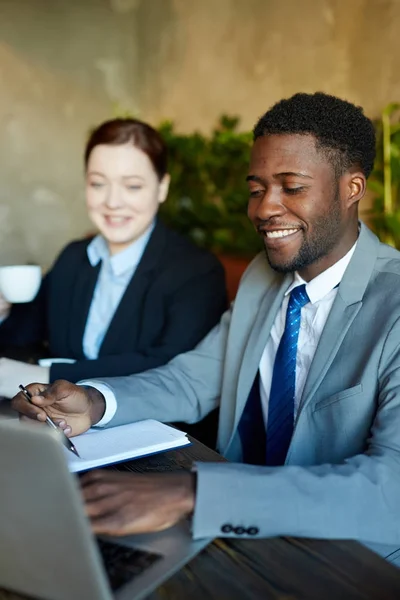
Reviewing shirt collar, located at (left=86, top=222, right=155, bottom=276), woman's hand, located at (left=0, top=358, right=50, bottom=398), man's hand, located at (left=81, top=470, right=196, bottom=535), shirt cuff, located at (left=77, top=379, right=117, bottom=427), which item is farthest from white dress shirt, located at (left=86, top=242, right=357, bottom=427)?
shirt collar, located at (left=86, top=222, right=155, bottom=276)

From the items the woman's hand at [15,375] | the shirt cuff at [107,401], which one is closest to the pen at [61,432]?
the shirt cuff at [107,401]

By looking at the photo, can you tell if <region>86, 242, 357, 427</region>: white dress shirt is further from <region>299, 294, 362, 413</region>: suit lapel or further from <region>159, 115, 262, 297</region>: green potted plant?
<region>159, 115, 262, 297</region>: green potted plant

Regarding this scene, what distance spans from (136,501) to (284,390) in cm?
56

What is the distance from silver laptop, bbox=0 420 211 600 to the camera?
591mm

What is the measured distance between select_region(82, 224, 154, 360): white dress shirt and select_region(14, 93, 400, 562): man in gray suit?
0.56 metres

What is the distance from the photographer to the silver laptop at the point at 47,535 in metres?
0.59

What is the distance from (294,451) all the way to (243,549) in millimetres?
410

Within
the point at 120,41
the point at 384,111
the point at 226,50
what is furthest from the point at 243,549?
the point at 120,41

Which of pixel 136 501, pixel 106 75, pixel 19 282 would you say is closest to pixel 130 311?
pixel 19 282

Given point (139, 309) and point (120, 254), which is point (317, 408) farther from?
point (120, 254)

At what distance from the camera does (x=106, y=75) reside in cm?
345

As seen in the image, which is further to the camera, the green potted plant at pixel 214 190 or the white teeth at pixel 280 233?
the green potted plant at pixel 214 190

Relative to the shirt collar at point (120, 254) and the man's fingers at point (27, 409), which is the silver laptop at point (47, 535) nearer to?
the man's fingers at point (27, 409)

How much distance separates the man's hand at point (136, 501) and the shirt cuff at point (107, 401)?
343 mm
